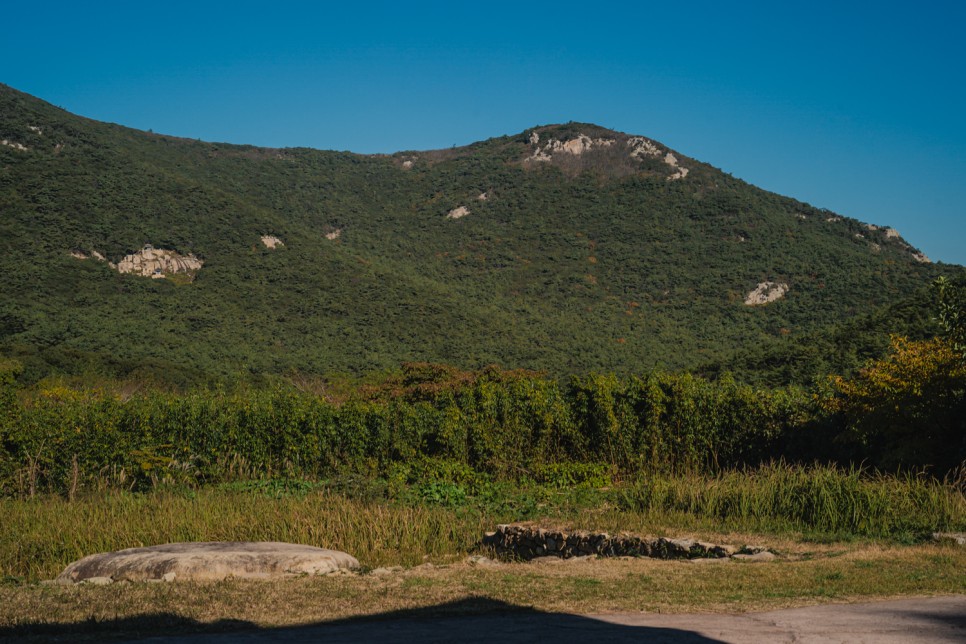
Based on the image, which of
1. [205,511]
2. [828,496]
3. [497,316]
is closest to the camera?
[828,496]

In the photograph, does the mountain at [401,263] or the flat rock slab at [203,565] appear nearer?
the flat rock slab at [203,565]

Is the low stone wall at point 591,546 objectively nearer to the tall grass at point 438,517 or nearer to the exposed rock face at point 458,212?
the tall grass at point 438,517

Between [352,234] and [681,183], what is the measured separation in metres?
46.1

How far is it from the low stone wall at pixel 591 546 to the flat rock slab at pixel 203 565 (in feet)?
8.42

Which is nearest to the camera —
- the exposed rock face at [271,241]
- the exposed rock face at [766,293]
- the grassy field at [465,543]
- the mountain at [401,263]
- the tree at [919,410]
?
the grassy field at [465,543]

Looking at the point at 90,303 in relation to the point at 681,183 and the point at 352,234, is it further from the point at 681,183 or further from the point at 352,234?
the point at 681,183

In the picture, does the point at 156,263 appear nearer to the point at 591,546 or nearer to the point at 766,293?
the point at 766,293

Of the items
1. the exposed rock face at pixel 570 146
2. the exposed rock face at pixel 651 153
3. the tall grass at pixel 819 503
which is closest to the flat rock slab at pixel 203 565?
the tall grass at pixel 819 503

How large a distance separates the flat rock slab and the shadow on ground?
1.89 m

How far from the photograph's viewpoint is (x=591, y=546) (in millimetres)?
10070

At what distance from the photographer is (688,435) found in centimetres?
1717

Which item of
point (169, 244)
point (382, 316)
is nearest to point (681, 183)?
point (382, 316)

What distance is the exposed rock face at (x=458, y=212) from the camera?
108m

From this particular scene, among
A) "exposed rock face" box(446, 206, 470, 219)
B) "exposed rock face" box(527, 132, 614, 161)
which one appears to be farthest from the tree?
"exposed rock face" box(527, 132, 614, 161)
